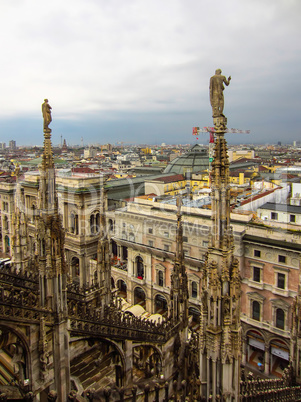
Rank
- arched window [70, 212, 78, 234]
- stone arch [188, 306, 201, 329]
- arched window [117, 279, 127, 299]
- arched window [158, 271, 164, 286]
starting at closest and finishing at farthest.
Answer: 1. stone arch [188, 306, 201, 329]
2. arched window [158, 271, 164, 286]
3. arched window [117, 279, 127, 299]
4. arched window [70, 212, 78, 234]

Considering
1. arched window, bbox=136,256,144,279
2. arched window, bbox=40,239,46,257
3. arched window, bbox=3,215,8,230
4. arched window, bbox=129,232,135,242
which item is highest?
arched window, bbox=40,239,46,257

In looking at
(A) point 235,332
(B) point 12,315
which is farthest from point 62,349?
(A) point 235,332

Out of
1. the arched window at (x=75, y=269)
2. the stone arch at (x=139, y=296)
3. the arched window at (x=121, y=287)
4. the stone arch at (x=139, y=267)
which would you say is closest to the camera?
the stone arch at (x=139, y=267)

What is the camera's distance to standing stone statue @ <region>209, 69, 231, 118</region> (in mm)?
9516

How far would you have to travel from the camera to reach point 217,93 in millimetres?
9539

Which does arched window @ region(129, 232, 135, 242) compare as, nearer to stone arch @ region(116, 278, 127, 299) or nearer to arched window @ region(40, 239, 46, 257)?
stone arch @ region(116, 278, 127, 299)

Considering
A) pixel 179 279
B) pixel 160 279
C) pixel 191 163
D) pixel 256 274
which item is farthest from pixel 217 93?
pixel 191 163

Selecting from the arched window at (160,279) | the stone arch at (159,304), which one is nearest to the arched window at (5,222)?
the stone arch at (159,304)

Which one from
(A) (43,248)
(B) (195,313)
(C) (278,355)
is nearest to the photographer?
(A) (43,248)

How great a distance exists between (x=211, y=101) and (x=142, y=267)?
28.7 m

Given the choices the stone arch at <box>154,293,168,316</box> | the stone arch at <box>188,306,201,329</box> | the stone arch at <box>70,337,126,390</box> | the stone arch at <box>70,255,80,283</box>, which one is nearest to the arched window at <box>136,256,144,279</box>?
the stone arch at <box>154,293,168,316</box>

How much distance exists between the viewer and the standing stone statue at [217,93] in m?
9.52

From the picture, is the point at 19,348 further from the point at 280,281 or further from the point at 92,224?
the point at 92,224

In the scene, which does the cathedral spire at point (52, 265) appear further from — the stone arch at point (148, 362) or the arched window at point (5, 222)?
the arched window at point (5, 222)
